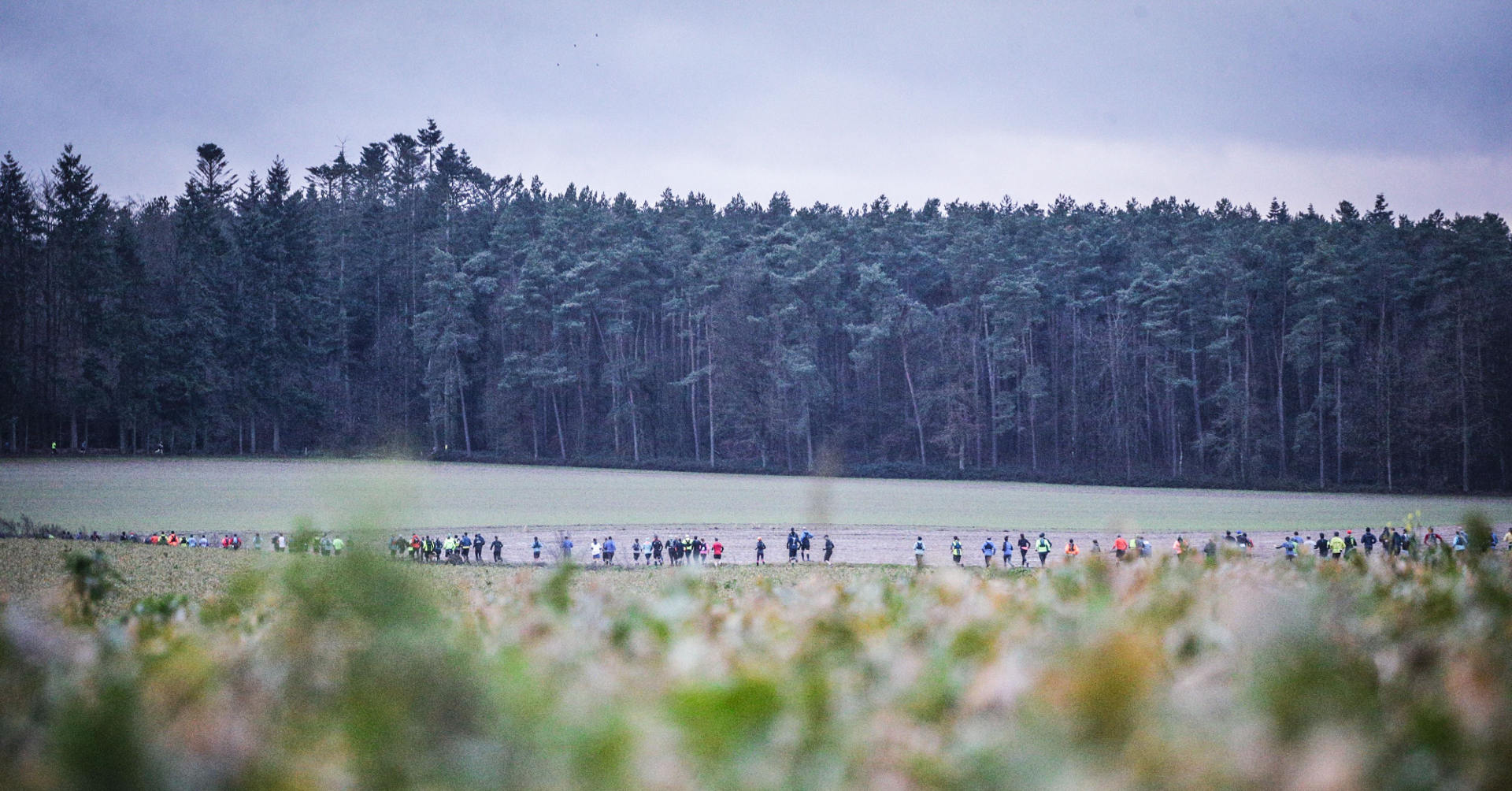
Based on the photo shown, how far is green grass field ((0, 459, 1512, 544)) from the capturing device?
4494cm

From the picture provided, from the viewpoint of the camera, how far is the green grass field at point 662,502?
147 ft

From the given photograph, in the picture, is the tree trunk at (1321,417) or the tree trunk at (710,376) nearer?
the tree trunk at (1321,417)

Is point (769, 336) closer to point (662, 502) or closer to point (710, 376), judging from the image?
point (710, 376)

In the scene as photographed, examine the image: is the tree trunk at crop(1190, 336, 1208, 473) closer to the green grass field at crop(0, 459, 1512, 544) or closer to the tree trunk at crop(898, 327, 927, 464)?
the green grass field at crop(0, 459, 1512, 544)

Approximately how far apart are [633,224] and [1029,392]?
3063 cm

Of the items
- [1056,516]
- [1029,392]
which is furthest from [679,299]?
[1056,516]

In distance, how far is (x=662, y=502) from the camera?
5316 cm

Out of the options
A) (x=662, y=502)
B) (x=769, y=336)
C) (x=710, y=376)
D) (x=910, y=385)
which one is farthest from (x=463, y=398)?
(x=910, y=385)

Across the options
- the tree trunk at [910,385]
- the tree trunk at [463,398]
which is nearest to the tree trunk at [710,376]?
the tree trunk at [910,385]

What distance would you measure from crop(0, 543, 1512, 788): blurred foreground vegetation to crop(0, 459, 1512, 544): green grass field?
3695 centimetres

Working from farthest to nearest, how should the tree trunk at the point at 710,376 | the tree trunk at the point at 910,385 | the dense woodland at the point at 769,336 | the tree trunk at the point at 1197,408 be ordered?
the tree trunk at the point at 710,376 < the tree trunk at the point at 910,385 < the tree trunk at the point at 1197,408 < the dense woodland at the point at 769,336

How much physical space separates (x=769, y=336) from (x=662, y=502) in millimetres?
24638

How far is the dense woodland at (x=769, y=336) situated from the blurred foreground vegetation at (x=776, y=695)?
65560 mm

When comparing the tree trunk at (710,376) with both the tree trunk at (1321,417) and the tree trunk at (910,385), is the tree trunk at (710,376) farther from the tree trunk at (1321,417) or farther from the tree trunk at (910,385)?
the tree trunk at (1321,417)
